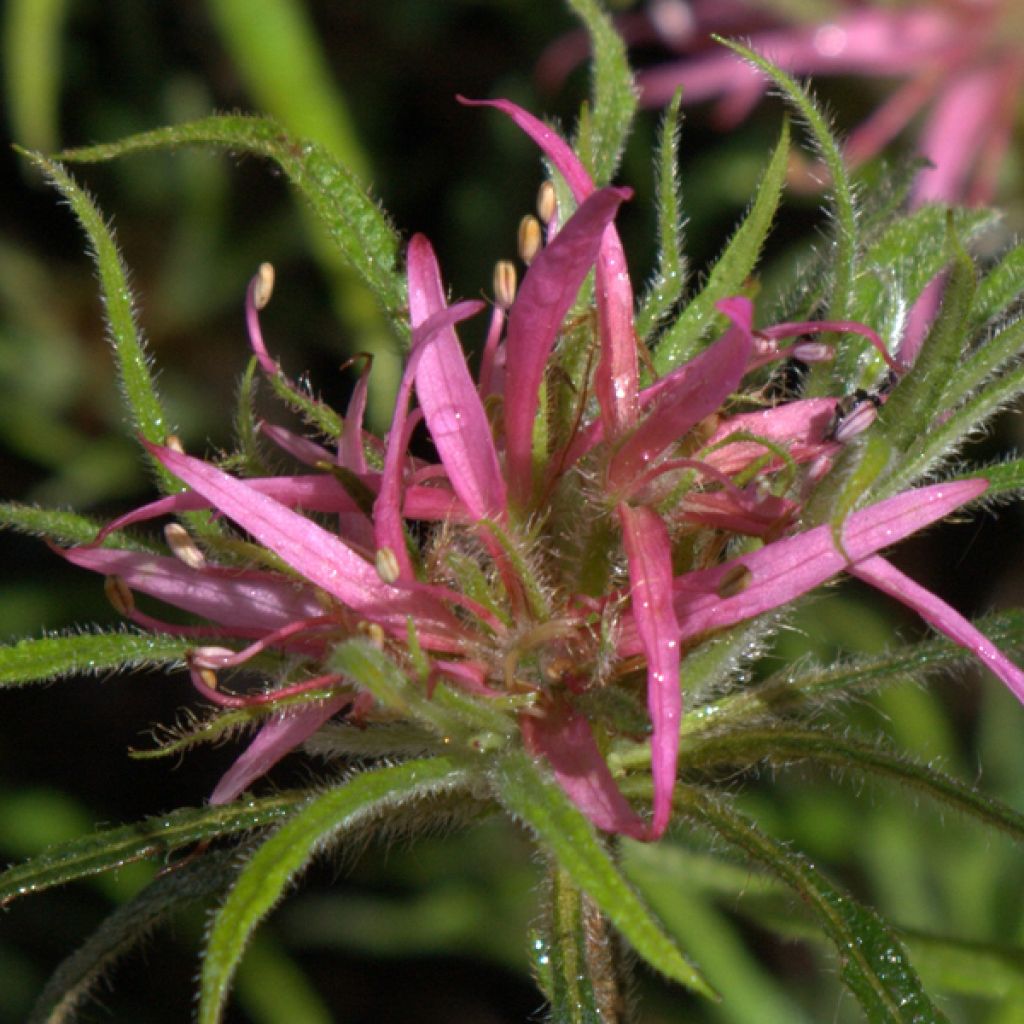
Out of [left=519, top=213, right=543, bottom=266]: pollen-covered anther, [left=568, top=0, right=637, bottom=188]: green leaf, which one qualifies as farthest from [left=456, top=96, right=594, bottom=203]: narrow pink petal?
[left=568, top=0, right=637, bottom=188]: green leaf

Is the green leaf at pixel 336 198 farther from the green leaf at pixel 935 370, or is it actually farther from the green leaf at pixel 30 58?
the green leaf at pixel 30 58

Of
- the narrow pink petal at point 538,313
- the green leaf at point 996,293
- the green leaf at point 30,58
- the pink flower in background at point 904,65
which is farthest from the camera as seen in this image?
the pink flower in background at point 904,65

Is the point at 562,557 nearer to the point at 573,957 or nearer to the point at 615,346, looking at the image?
the point at 615,346

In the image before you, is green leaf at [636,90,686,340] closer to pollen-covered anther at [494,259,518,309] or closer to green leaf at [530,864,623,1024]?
pollen-covered anther at [494,259,518,309]

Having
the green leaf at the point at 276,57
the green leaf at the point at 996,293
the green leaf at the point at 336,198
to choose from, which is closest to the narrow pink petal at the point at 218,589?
the green leaf at the point at 336,198

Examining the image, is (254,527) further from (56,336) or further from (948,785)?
(56,336)

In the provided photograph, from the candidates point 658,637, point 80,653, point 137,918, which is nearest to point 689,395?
point 658,637

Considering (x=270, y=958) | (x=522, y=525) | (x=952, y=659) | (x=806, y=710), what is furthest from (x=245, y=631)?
(x=270, y=958)
